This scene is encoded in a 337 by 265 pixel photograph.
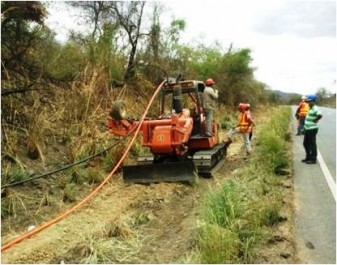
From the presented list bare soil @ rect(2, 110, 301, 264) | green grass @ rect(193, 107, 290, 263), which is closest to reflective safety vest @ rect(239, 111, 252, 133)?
bare soil @ rect(2, 110, 301, 264)

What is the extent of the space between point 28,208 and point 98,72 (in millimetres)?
5704

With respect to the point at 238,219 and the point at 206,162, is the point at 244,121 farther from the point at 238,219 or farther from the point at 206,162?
the point at 238,219

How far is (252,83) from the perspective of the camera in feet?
117

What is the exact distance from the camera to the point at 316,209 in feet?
28.0

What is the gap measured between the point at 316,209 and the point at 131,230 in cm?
317

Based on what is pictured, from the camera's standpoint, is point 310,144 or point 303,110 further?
point 303,110

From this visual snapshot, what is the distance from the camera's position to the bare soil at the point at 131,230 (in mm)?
6355

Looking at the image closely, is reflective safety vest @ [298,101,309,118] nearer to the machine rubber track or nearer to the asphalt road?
the asphalt road

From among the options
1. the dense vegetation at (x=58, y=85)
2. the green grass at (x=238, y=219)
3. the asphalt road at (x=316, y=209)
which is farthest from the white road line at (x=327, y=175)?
the dense vegetation at (x=58, y=85)

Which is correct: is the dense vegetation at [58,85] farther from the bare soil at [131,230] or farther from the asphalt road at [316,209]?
the asphalt road at [316,209]

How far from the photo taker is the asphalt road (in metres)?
6.56

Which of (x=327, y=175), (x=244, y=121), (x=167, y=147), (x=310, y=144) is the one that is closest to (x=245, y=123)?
(x=244, y=121)

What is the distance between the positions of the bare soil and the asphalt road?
186mm

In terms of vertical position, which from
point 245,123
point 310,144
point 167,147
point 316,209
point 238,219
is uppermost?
point 245,123
